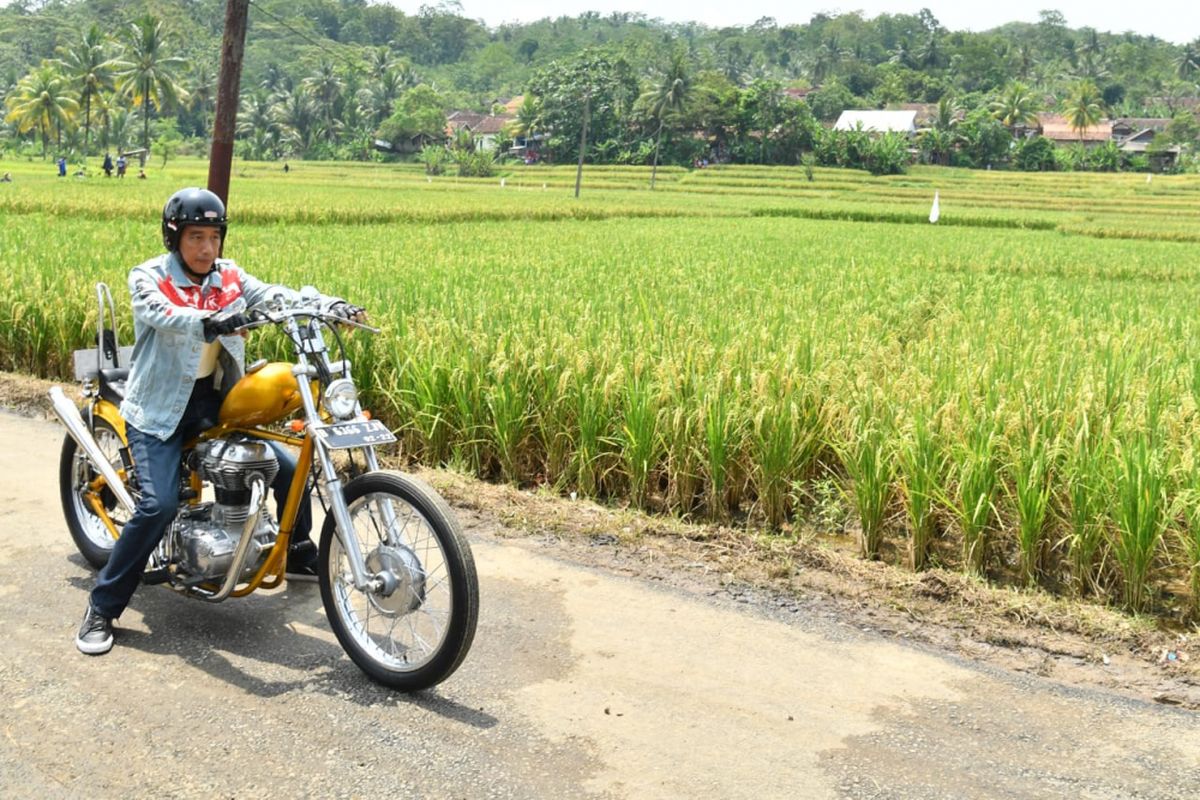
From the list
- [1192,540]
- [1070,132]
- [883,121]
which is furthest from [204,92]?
[1192,540]

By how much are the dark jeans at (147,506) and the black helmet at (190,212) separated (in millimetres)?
609

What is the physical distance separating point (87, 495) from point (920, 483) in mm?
3591

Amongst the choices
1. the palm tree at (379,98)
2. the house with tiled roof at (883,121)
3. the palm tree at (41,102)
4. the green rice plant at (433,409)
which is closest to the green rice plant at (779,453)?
the green rice plant at (433,409)

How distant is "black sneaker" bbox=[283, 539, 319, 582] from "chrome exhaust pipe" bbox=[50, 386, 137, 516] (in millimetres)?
606

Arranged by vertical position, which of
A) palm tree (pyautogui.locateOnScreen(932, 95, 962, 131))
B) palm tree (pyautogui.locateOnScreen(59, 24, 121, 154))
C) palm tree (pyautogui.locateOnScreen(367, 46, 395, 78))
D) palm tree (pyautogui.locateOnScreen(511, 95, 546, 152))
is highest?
palm tree (pyautogui.locateOnScreen(367, 46, 395, 78))

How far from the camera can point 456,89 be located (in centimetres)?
15138

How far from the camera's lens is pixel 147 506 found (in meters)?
3.77

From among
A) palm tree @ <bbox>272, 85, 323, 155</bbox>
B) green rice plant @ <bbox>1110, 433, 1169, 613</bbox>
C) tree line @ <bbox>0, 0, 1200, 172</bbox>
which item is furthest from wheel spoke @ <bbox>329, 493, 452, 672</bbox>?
palm tree @ <bbox>272, 85, 323, 155</bbox>

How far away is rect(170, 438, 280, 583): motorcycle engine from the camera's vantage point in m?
3.81

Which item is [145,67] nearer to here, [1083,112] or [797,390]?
[797,390]

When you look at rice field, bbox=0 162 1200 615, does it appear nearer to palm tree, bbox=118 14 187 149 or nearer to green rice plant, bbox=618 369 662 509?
green rice plant, bbox=618 369 662 509

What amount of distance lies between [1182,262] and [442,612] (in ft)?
78.9

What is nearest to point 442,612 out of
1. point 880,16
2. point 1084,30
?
point 880,16

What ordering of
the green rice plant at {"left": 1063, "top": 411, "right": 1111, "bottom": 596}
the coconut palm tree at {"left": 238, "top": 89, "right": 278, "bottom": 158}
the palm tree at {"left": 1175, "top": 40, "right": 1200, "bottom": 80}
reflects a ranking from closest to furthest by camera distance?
the green rice plant at {"left": 1063, "top": 411, "right": 1111, "bottom": 596}
the coconut palm tree at {"left": 238, "top": 89, "right": 278, "bottom": 158}
the palm tree at {"left": 1175, "top": 40, "right": 1200, "bottom": 80}
